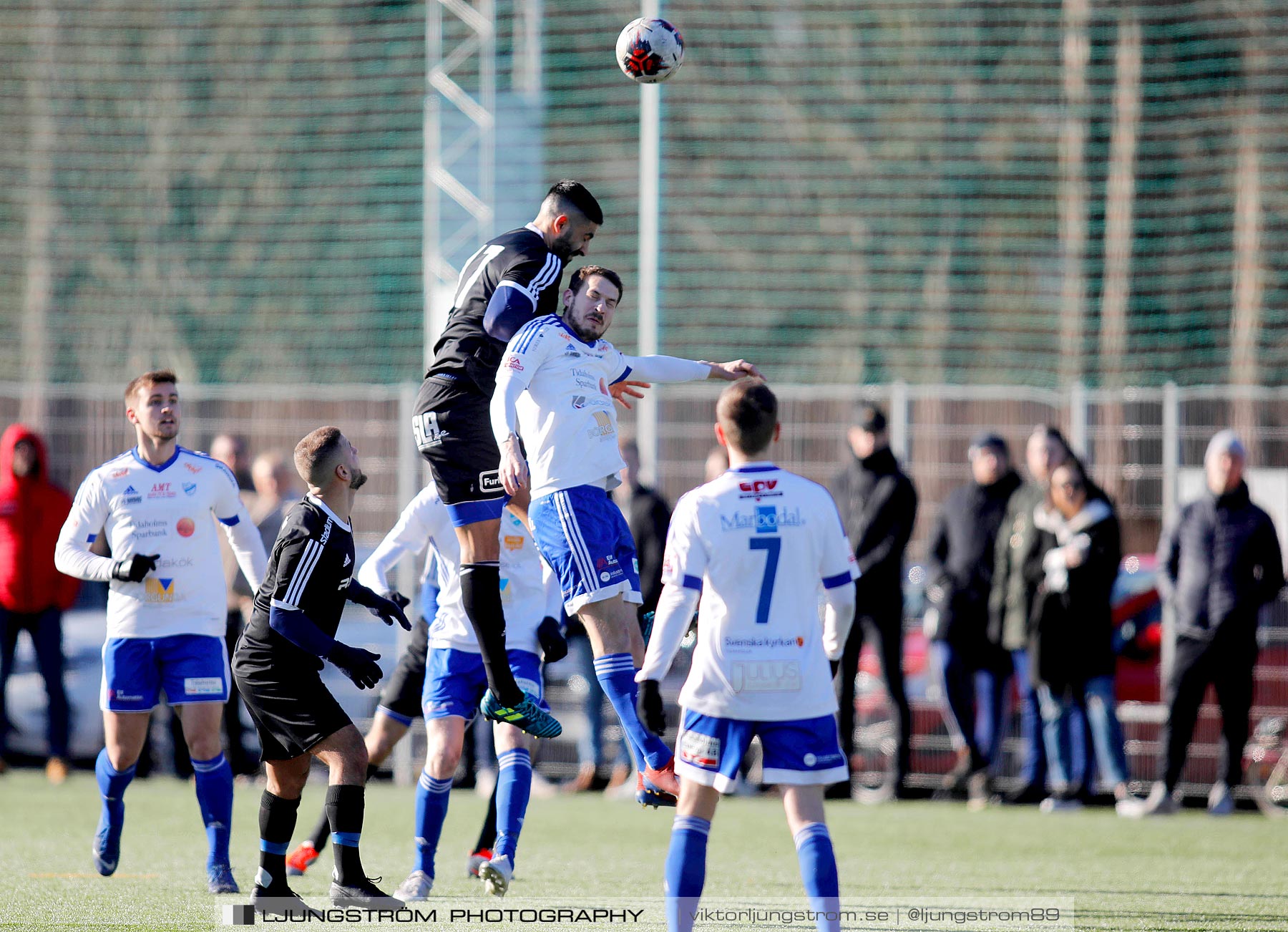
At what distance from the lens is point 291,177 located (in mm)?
24234

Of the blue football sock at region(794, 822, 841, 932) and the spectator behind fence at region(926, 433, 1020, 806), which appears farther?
the spectator behind fence at region(926, 433, 1020, 806)

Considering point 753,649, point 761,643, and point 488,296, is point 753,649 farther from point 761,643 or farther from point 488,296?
point 488,296

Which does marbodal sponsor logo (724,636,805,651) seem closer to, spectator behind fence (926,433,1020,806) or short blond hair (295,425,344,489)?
short blond hair (295,425,344,489)

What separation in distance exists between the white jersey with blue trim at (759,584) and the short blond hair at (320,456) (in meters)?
1.64

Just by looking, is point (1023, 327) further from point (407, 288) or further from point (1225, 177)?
point (407, 288)

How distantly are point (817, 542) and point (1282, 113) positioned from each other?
1752 centimetres

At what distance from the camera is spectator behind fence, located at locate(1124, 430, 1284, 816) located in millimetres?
10867

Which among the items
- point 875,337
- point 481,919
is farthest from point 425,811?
point 875,337

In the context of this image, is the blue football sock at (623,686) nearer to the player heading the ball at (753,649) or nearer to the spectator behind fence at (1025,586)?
the player heading the ball at (753,649)

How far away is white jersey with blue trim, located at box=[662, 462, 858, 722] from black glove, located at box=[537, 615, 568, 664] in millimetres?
2124

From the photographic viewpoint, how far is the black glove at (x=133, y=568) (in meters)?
7.31

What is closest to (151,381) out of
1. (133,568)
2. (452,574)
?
(133,568)

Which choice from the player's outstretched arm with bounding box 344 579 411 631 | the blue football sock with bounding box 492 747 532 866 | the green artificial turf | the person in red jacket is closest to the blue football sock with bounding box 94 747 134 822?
the green artificial turf

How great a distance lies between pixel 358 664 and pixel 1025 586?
6261mm
